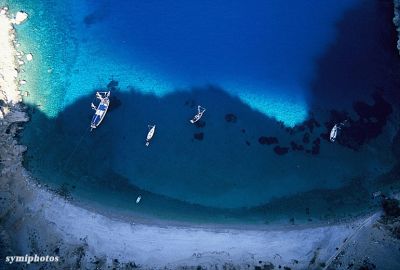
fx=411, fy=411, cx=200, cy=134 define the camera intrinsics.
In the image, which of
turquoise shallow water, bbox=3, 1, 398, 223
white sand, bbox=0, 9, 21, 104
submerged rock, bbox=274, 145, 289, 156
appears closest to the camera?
turquoise shallow water, bbox=3, 1, 398, 223

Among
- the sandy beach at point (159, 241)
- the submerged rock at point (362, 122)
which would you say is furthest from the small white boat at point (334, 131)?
the sandy beach at point (159, 241)

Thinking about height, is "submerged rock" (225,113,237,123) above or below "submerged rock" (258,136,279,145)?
above

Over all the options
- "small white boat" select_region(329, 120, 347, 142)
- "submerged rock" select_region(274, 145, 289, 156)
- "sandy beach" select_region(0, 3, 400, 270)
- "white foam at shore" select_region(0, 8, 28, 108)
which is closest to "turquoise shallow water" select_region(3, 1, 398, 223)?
"submerged rock" select_region(274, 145, 289, 156)

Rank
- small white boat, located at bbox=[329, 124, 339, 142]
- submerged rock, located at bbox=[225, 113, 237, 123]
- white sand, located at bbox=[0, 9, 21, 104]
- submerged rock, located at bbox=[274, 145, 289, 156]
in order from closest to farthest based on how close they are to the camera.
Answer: submerged rock, located at bbox=[274, 145, 289, 156]
small white boat, located at bbox=[329, 124, 339, 142]
white sand, located at bbox=[0, 9, 21, 104]
submerged rock, located at bbox=[225, 113, 237, 123]

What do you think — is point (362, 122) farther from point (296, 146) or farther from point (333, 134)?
point (296, 146)

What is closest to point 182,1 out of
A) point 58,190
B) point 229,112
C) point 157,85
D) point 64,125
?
point 157,85

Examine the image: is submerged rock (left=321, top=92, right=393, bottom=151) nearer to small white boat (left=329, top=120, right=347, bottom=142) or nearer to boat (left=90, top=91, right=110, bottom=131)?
Answer: small white boat (left=329, top=120, right=347, bottom=142)

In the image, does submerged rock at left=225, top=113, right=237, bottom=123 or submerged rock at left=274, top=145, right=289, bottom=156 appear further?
submerged rock at left=225, top=113, right=237, bottom=123
